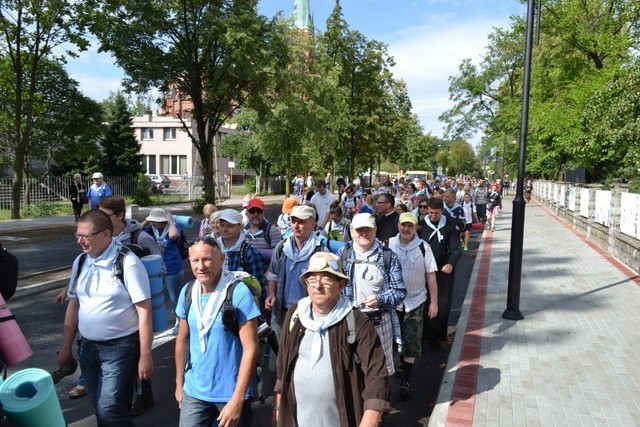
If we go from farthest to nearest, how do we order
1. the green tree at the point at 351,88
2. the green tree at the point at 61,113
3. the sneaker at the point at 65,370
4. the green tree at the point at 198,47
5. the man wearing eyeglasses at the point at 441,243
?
the green tree at the point at 351,88, the green tree at the point at 61,113, the green tree at the point at 198,47, the man wearing eyeglasses at the point at 441,243, the sneaker at the point at 65,370

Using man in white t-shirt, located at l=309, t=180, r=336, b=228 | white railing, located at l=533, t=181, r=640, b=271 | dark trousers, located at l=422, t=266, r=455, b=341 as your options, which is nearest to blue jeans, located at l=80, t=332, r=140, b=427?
dark trousers, located at l=422, t=266, r=455, b=341

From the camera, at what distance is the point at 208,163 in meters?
23.5

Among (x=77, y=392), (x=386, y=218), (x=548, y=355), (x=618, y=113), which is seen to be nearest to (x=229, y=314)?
(x=77, y=392)

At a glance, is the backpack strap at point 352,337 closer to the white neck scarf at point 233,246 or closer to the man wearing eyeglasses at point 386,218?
the white neck scarf at point 233,246

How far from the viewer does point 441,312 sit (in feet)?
19.5

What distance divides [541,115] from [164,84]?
710 inches

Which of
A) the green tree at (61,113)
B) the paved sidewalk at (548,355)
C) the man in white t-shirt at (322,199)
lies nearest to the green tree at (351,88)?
the green tree at (61,113)

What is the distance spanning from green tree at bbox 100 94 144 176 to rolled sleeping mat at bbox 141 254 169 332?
1491 inches

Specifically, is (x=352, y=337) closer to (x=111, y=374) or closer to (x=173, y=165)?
(x=111, y=374)

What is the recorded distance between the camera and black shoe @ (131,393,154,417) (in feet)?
14.1

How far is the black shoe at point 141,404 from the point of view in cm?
429

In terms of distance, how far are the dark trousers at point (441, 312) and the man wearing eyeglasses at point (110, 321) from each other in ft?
11.5

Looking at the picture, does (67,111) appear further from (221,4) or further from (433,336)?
(433,336)

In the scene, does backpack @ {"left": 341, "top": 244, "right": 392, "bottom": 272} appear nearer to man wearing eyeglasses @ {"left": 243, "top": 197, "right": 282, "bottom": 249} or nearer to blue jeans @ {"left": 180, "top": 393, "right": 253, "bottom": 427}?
man wearing eyeglasses @ {"left": 243, "top": 197, "right": 282, "bottom": 249}
